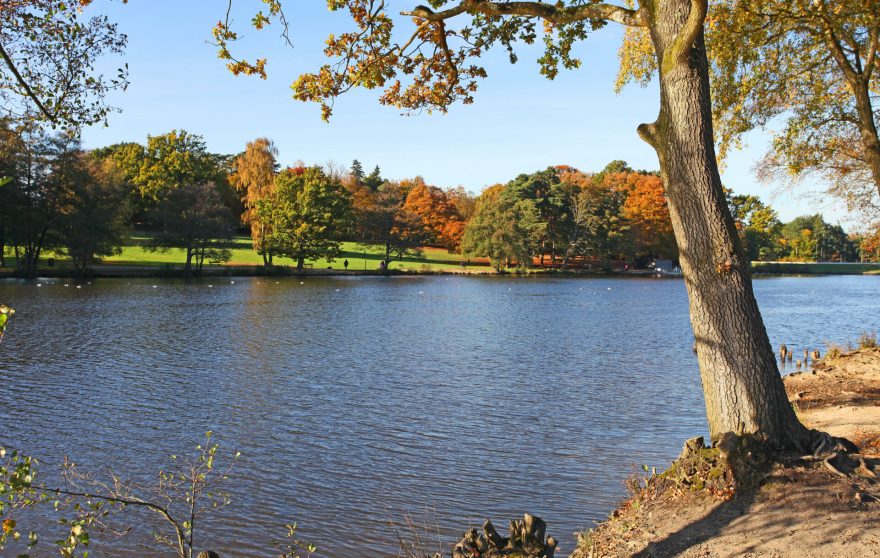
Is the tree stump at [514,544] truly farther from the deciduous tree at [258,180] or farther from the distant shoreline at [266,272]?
the deciduous tree at [258,180]

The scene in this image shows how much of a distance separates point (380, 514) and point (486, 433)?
166 inches

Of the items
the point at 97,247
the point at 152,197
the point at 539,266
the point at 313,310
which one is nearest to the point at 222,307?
the point at 313,310

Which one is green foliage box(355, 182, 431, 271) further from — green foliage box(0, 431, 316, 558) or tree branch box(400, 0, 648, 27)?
tree branch box(400, 0, 648, 27)

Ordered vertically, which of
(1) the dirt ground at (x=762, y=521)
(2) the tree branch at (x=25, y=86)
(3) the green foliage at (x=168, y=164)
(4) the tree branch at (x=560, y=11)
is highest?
(3) the green foliage at (x=168, y=164)

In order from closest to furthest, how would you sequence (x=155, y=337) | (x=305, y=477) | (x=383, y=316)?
1. (x=305, y=477)
2. (x=155, y=337)
3. (x=383, y=316)

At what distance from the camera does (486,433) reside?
13.0m

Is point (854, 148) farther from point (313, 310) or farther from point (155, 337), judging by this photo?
point (313, 310)

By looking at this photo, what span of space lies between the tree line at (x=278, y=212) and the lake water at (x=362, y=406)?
2070 cm

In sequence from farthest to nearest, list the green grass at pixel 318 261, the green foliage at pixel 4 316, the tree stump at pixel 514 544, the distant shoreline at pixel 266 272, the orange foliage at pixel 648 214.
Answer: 1. the orange foliage at pixel 648 214
2. the green grass at pixel 318 261
3. the distant shoreline at pixel 266 272
4. the tree stump at pixel 514 544
5. the green foliage at pixel 4 316

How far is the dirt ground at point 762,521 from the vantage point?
5680 millimetres

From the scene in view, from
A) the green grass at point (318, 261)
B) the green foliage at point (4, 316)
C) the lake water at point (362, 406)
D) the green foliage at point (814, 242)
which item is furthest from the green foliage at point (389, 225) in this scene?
the green foliage at point (814, 242)

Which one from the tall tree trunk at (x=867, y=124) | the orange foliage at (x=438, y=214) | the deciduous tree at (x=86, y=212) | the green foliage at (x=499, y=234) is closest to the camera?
the tall tree trunk at (x=867, y=124)

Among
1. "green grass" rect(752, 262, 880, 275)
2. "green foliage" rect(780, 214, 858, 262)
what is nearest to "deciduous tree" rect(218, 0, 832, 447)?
"green grass" rect(752, 262, 880, 275)

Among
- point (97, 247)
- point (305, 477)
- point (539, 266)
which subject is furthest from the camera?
point (539, 266)
